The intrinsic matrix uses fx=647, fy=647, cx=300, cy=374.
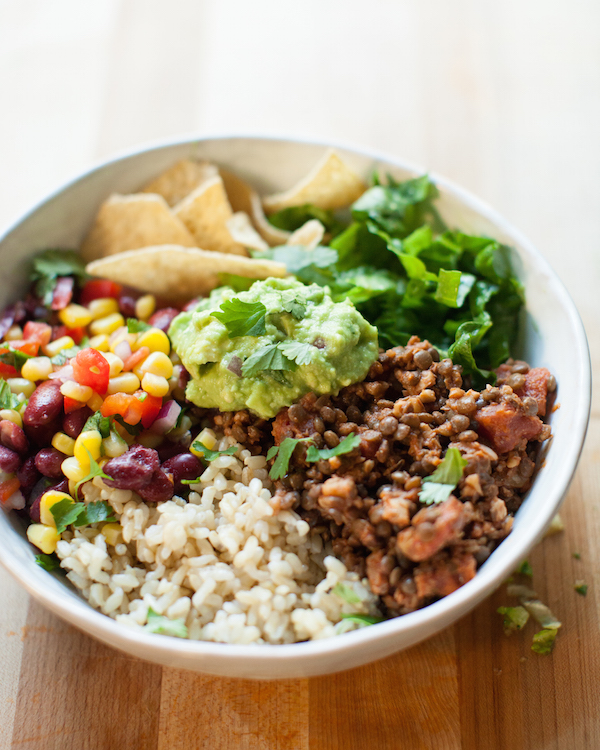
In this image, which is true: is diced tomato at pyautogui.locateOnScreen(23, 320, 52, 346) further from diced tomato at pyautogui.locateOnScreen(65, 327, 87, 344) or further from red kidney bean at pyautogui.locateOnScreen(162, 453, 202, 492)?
red kidney bean at pyautogui.locateOnScreen(162, 453, 202, 492)

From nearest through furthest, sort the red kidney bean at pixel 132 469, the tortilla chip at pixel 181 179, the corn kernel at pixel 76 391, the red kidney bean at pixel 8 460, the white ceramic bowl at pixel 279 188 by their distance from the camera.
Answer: the white ceramic bowl at pixel 279 188 → the red kidney bean at pixel 132 469 → the red kidney bean at pixel 8 460 → the corn kernel at pixel 76 391 → the tortilla chip at pixel 181 179

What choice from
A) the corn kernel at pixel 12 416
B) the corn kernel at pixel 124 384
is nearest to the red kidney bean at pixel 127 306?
the corn kernel at pixel 124 384

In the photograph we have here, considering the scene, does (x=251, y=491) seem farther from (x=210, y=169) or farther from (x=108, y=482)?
(x=210, y=169)

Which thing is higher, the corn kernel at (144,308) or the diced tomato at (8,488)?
the corn kernel at (144,308)

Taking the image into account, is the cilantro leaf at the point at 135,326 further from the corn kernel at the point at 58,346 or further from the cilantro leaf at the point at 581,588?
the cilantro leaf at the point at 581,588

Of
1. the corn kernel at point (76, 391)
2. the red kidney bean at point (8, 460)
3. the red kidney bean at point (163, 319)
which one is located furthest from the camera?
the red kidney bean at point (163, 319)

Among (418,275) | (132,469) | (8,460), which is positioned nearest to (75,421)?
(8,460)

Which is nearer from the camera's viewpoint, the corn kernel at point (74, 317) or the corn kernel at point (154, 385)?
the corn kernel at point (154, 385)

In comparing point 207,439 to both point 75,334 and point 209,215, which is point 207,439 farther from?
point 209,215
